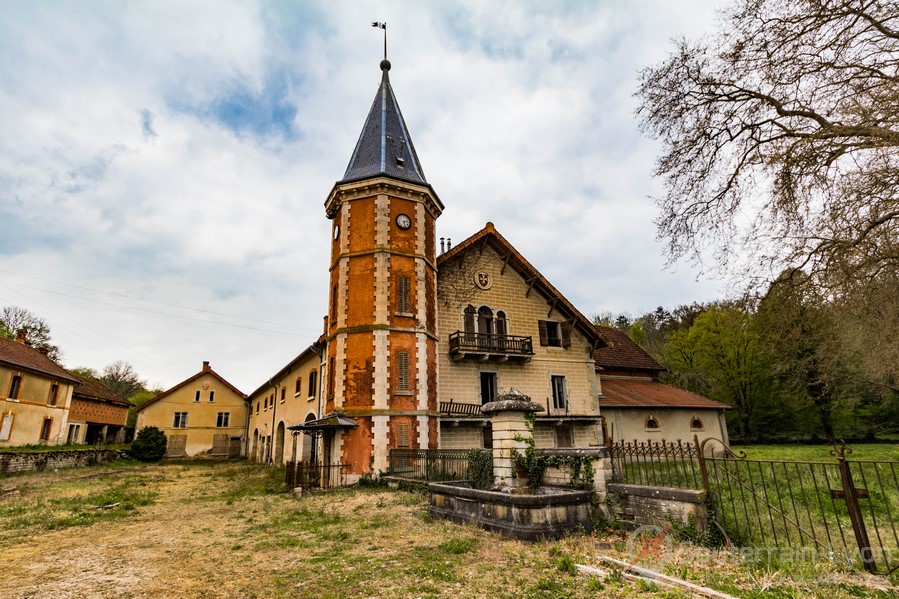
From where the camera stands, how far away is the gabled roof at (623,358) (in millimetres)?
27406

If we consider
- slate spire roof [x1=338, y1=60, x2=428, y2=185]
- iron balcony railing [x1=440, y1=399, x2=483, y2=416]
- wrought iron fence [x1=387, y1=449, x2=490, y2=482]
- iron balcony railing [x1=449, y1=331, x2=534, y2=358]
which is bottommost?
wrought iron fence [x1=387, y1=449, x2=490, y2=482]

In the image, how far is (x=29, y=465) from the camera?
2311 cm

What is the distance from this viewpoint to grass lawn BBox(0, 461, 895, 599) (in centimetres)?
558

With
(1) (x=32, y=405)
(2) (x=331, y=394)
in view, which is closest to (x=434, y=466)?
(2) (x=331, y=394)

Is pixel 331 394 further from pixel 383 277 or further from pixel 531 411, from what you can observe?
pixel 531 411

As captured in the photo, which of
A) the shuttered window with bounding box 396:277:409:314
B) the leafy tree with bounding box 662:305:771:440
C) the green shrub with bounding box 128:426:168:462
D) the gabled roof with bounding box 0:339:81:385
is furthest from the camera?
the leafy tree with bounding box 662:305:771:440

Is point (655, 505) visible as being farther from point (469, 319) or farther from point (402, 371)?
point (469, 319)

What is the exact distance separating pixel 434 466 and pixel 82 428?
35043 mm

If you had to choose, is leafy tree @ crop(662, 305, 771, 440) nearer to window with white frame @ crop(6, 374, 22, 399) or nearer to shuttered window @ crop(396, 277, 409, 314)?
shuttered window @ crop(396, 277, 409, 314)

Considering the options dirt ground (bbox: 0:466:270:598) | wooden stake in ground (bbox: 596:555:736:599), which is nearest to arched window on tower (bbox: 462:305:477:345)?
dirt ground (bbox: 0:466:270:598)

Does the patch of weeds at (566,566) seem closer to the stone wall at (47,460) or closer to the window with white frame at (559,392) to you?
the window with white frame at (559,392)

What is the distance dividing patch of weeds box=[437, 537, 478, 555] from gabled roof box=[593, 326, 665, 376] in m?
20.0

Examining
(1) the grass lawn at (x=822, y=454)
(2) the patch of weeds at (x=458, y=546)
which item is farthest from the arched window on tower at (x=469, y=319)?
(2) the patch of weeds at (x=458, y=546)

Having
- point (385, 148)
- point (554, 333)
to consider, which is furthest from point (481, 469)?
point (385, 148)
